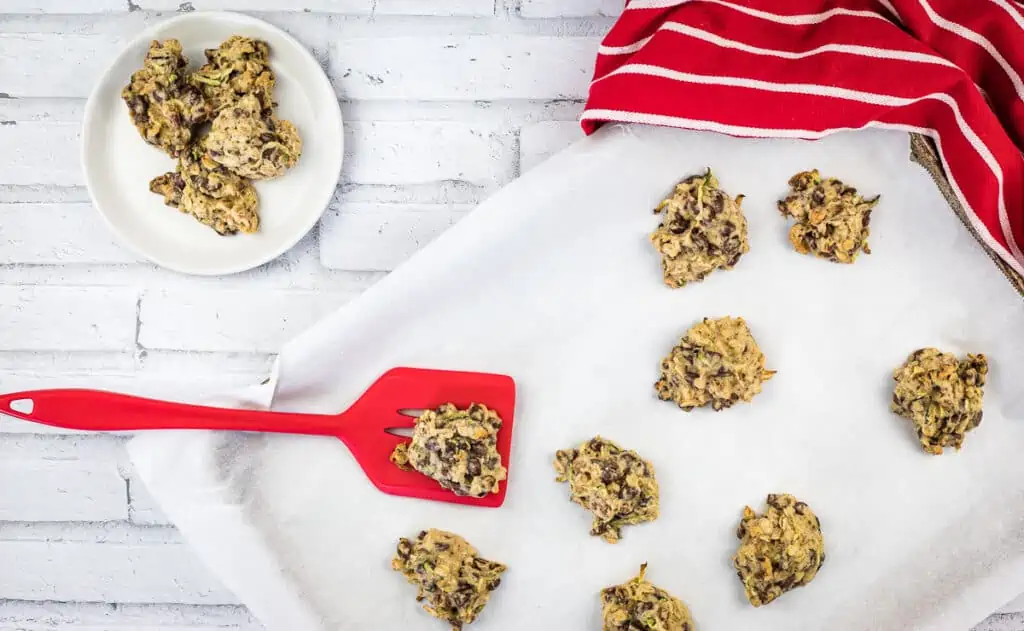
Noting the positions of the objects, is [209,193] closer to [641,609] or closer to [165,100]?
Result: [165,100]

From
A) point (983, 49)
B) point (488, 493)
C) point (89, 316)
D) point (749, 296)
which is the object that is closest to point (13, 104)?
point (89, 316)

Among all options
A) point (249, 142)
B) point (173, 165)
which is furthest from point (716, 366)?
point (173, 165)

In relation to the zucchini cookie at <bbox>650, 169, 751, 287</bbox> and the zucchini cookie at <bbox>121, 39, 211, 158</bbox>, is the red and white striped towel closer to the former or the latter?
the zucchini cookie at <bbox>650, 169, 751, 287</bbox>

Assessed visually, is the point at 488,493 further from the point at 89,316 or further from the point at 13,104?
the point at 13,104

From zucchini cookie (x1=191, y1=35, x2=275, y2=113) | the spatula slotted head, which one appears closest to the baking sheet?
the spatula slotted head

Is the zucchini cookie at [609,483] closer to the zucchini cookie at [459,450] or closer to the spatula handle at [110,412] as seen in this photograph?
the zucchini cookie at [459,450]

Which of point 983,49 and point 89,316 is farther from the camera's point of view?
point 89,316

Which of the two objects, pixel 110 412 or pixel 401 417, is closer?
pixel 110 412
